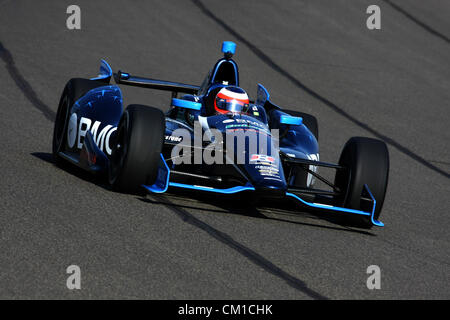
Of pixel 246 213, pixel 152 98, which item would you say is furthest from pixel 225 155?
pixel 152 98

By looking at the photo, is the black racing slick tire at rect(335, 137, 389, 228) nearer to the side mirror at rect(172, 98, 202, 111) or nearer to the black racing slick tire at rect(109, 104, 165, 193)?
the side mirror at rect(172, 98, 202, 111)

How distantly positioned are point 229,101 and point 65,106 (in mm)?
1879

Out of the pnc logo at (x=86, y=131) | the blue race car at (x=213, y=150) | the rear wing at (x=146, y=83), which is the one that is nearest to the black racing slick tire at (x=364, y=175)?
the blue race car at (x=213, y=150)

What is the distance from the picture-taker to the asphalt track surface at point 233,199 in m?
5.07

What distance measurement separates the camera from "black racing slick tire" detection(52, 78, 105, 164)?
823cm

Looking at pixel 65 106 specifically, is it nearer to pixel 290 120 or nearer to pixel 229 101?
pixel 229 101

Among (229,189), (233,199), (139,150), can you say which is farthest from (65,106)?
(229,189)

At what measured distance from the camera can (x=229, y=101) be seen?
7.83 meters

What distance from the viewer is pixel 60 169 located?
791 centimetres

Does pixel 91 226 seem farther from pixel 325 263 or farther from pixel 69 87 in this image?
pixel 69 87

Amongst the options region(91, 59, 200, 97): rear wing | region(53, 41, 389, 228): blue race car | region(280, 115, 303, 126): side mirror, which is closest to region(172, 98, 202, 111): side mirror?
region(53, 41, 389, 228): blue race car

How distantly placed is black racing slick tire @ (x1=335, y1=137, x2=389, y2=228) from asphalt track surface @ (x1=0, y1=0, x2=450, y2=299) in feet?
0.79
